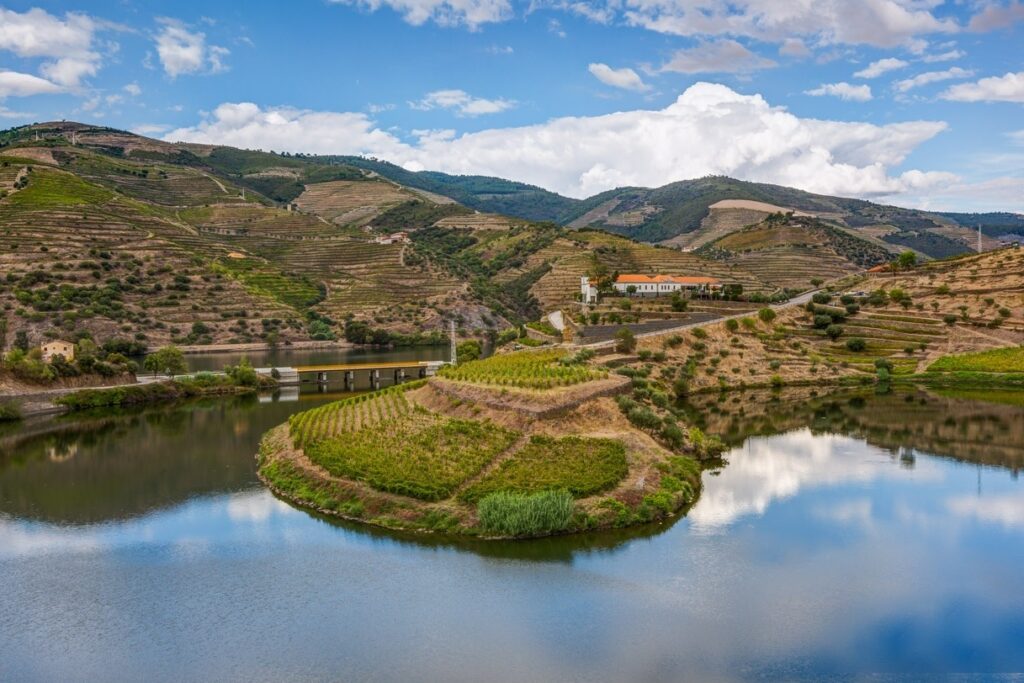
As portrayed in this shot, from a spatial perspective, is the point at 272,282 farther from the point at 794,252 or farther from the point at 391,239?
the point at 794,252

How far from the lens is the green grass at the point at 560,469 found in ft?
120

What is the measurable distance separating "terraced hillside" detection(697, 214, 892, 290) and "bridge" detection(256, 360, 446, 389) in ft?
263

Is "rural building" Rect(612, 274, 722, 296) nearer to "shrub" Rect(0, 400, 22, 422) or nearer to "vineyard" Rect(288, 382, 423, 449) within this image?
"vineyard" Rect(288, 382, 423, 449)

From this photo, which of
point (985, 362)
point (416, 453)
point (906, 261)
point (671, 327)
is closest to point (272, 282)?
point (671, 327)

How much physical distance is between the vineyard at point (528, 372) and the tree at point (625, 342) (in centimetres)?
1116

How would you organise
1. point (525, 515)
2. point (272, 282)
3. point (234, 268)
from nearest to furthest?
point (525, 515) → point (272, 282) → point (234, 268)

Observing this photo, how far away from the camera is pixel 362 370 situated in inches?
3829

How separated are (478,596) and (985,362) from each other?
233ft

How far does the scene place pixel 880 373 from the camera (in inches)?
3127

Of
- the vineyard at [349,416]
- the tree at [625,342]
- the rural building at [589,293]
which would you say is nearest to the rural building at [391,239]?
the rural building at [589,293]

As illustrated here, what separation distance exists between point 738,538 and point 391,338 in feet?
313

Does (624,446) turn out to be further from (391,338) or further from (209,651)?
(391,338)

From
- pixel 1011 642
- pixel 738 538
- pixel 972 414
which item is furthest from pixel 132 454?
pixel 972 414

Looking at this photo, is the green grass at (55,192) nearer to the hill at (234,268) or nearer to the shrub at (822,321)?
the hill at (234,268)
